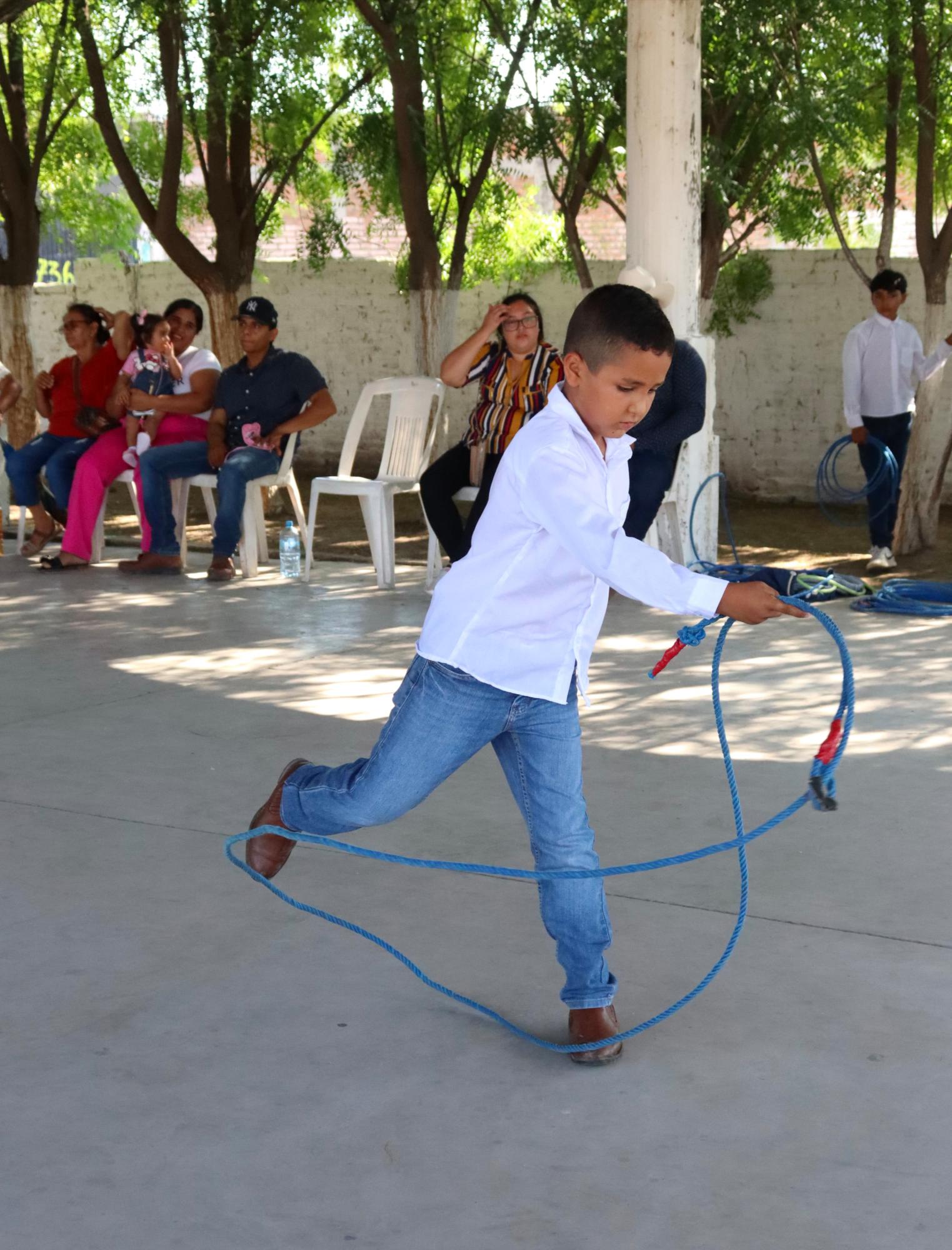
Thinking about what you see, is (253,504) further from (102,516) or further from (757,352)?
(757,352)

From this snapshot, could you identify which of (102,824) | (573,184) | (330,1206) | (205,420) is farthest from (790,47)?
(330,1206)

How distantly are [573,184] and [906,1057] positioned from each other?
29.9ft

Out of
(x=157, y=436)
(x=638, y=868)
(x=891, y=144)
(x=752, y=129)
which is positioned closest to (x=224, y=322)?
(x=157, y=436)

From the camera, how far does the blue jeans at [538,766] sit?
9.43 ft

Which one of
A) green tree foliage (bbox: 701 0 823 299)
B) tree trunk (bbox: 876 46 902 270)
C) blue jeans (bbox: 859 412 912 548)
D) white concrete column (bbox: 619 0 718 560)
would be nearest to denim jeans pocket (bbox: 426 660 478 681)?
white concrete column (bbox: 619 0 718 560)

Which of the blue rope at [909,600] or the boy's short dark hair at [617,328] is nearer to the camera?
the boy's short dark hair at [617,328]

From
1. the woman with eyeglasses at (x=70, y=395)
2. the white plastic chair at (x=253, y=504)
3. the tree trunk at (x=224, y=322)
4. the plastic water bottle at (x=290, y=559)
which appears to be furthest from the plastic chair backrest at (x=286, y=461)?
the tree trunk at (x=224, y=322)

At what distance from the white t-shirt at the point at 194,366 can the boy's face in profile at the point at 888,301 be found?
3.84m

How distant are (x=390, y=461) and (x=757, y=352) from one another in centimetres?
532

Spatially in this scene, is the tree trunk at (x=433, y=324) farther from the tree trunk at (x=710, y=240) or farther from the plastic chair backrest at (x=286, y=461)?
the plastic chair backrest at (x=286, y=461)

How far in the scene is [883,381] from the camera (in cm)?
934

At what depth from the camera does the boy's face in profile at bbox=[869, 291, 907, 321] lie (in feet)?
29.9

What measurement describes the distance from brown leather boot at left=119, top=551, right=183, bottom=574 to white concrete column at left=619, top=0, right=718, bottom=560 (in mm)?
2721

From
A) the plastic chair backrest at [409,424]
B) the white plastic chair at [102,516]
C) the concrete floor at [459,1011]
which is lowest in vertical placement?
the concrete floor at [459,1011]
